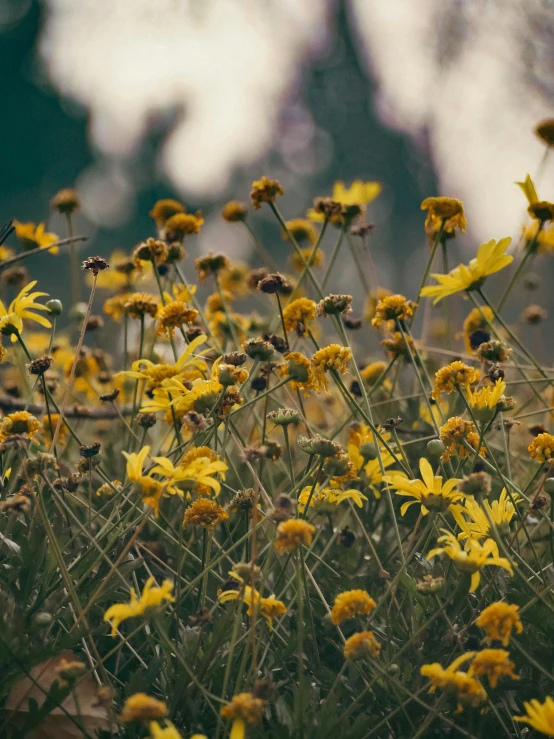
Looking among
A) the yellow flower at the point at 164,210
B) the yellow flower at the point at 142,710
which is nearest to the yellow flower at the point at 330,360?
the yellow flower at the point at 142,710

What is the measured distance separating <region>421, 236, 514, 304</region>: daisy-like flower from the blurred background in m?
0.57

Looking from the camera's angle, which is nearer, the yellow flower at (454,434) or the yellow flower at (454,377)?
the yellow flower at (454,434)

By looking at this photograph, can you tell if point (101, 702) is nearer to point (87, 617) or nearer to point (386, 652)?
point (87, 617)

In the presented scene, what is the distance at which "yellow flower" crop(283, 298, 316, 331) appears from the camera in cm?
157

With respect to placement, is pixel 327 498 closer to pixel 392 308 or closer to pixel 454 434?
pixel 454 434

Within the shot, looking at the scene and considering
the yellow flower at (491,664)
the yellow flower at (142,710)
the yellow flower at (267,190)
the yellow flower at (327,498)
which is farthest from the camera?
the yellow flower at (267,190)

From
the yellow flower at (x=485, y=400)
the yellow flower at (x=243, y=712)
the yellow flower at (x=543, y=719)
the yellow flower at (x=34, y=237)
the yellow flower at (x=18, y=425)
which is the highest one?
the yellow flower at (x=34, y=237)

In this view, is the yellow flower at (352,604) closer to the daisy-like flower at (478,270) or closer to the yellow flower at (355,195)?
the daisy-like flower at (478,270)

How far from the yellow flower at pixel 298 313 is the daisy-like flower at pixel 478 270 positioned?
244 millimetres

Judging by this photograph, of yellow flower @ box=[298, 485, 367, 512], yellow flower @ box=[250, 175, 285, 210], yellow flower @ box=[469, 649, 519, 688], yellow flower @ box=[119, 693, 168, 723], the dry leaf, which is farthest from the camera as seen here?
yellow flower @ box=[250, 175, 285, 210]

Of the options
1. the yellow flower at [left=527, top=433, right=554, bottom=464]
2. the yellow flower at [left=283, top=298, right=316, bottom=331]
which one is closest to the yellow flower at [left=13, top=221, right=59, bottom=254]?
the yellow flower at [left=283, top=298, right=316, bottom=331]

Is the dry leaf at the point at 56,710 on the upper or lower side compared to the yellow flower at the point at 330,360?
lower

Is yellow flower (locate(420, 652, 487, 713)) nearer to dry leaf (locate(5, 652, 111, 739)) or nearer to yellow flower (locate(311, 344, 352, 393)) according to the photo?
dry leaf (locate(5, 652, 111, 739))

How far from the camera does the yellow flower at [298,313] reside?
5.16 ft
